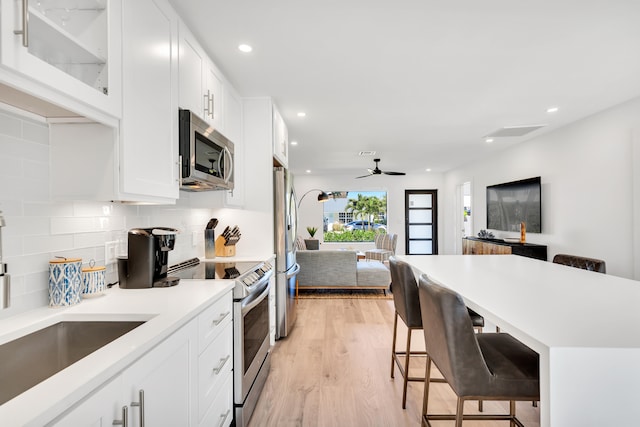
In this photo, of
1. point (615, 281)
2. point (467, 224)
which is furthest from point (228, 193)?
point (467, 224)

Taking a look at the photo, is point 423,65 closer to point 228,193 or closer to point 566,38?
point 566,38

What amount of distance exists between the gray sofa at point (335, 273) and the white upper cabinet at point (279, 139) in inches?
72.0

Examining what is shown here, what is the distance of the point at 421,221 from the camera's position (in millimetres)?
8898

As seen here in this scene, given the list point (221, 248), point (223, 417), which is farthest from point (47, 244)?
point (221, 248)

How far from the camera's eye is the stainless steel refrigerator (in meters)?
3.03

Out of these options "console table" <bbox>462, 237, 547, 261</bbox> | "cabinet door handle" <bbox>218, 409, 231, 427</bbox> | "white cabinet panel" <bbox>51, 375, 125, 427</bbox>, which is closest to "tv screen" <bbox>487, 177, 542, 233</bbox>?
"console table" <bbox>462, 237, 547, 261</bbox>

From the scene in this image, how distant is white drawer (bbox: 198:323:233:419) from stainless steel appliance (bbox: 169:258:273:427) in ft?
0.24

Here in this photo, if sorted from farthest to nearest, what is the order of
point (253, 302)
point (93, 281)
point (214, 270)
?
point (214, 270)
point (253, 302)
point (93, 281)

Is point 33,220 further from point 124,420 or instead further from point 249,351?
point 249,351

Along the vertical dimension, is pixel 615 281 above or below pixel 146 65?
below

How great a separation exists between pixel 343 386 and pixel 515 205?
431 centimetres

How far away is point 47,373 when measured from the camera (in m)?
1.05

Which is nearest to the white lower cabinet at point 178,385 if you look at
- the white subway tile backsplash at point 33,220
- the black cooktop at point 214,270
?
the black cooktop at point 214,270

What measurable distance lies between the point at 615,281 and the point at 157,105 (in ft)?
8.46
